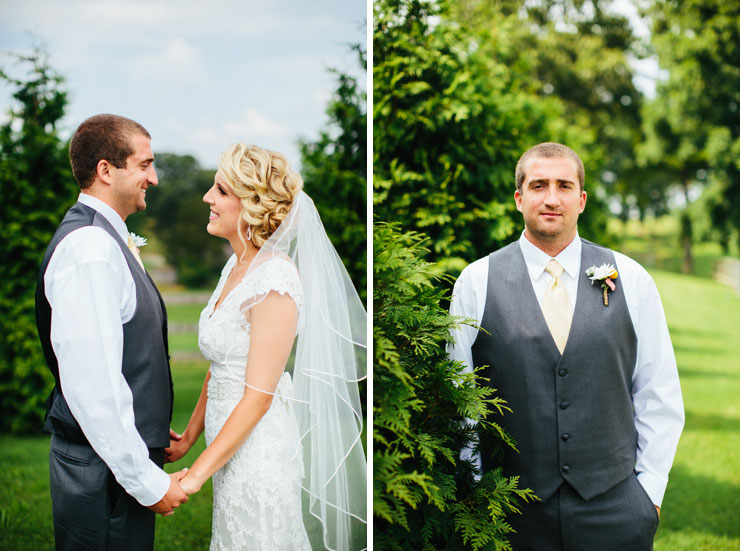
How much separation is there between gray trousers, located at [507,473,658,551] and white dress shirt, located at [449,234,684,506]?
101 mm

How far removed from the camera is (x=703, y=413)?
8016 millimetres

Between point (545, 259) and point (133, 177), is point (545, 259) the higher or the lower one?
the lower one

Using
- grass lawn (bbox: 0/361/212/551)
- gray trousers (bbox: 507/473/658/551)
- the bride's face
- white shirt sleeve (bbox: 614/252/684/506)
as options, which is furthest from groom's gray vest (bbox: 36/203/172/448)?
grass lawn (bbox: 0/361/212/551)

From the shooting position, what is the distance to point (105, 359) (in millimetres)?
2188

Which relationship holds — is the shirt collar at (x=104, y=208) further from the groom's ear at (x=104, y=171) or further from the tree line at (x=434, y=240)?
the tree line at (x=434, y=240)

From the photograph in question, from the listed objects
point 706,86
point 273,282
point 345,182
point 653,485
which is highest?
point 706,86

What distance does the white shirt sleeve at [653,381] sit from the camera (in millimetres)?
2582

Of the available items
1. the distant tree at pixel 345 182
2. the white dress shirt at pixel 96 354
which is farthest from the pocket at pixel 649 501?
the distant tree at pixel 345 182

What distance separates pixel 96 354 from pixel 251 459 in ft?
2.58

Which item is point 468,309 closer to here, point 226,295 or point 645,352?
point 645,352

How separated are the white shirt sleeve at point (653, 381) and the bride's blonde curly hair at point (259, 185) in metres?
1.54

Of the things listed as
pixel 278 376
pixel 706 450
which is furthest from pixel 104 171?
pixel 706 450

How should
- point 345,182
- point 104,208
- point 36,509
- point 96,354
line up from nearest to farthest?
1. point 96,354
2. point 104,208
3. point 36,509
4. point 345,182

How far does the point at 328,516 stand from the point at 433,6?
2.88 m
